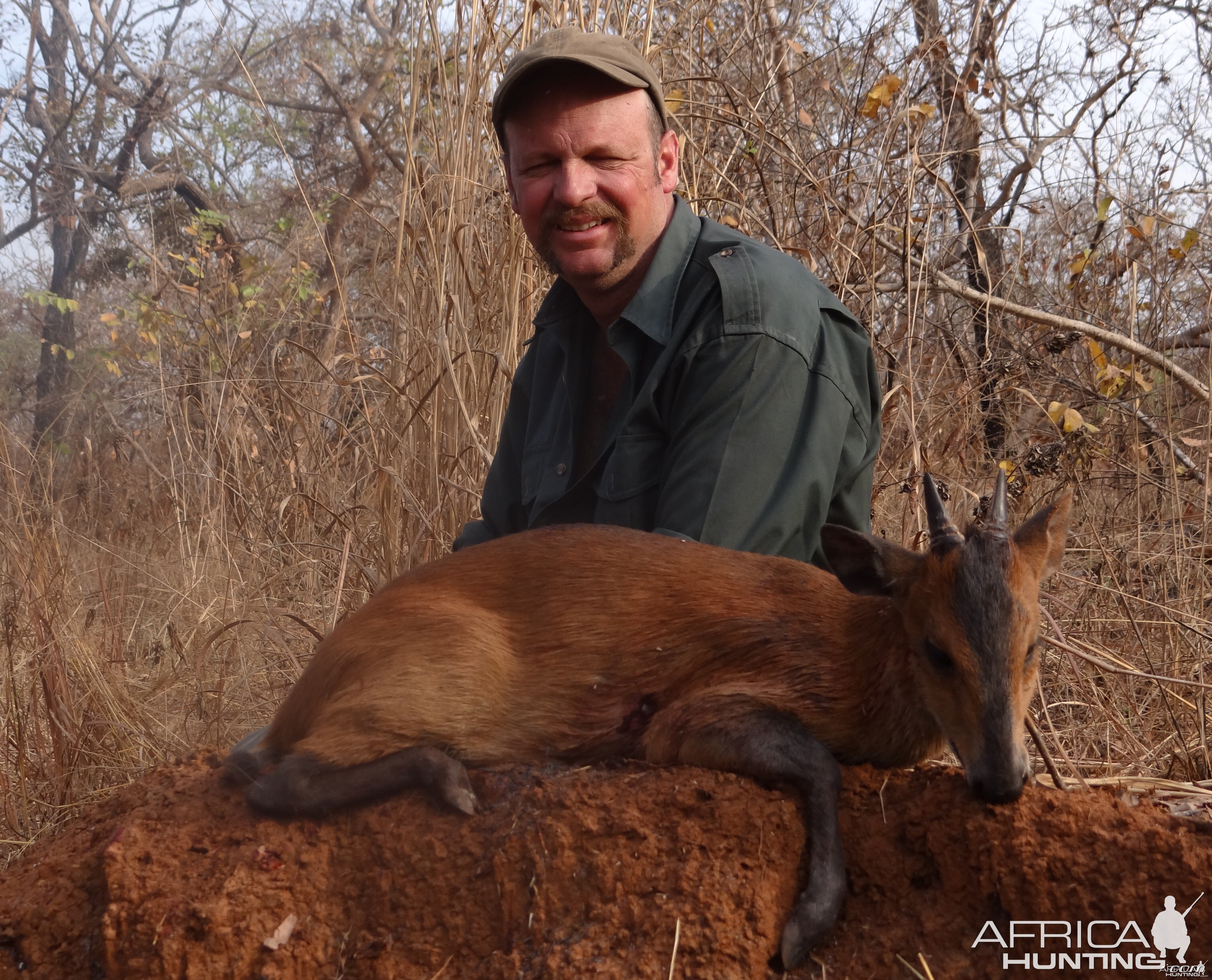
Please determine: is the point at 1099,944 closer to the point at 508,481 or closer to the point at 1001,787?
the point at 1001,787

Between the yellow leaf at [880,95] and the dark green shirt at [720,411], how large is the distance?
1.64m

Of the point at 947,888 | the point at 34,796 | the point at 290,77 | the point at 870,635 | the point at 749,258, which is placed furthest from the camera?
the point at 290,77

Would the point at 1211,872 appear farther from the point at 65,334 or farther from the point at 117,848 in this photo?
the point at 65,334

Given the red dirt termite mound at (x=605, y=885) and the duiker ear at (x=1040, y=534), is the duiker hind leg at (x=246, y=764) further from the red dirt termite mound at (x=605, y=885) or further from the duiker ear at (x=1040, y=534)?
the duiker ear at (x=1040, y=534)

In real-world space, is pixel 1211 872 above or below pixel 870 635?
below

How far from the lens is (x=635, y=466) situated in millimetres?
3672

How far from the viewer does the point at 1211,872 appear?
215 cm

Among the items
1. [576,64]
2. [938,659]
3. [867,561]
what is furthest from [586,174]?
[938,659]

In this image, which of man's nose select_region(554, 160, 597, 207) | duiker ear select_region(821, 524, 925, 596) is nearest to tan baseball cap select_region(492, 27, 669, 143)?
man's nose select_region(554, 160, 597, 207)

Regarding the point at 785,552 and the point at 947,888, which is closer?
the point at 947,888

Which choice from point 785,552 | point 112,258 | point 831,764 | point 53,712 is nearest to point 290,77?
point 112,258

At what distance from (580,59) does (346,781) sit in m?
2.60

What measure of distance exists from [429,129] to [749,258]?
2092 mm

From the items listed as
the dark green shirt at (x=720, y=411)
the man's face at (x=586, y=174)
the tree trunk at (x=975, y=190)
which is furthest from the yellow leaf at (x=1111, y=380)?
the man's face at (x=586, y=174)
